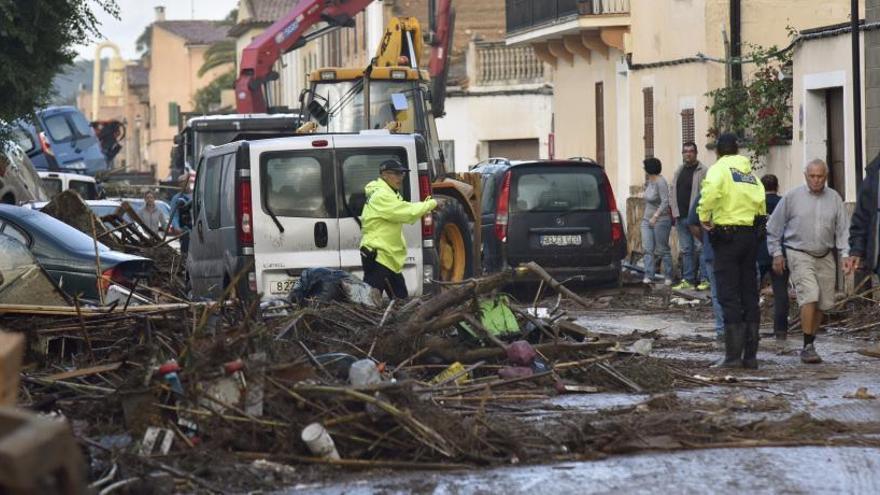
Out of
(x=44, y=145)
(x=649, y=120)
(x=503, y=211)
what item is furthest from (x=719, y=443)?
(x=44, y=145)

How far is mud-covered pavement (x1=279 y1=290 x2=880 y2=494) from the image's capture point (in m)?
8.91

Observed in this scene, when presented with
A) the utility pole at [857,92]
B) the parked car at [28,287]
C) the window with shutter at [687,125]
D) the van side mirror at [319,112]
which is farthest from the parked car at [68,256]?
the window with shutter at [687,125]

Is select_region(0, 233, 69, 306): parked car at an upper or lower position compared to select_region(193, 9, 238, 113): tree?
lower

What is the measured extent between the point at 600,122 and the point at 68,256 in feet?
74.8

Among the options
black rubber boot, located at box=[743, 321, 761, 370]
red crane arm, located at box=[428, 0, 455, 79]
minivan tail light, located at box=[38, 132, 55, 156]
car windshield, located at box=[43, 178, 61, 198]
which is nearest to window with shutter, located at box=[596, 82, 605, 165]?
red crane arm, located at box=[428, 0, 455, 79]

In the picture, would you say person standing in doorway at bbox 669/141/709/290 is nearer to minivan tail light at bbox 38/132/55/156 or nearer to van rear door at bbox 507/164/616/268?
van rear door at bbox 507/164/616/268

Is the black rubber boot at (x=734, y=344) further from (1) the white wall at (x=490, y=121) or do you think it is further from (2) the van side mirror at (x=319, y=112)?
(1) the white wall at (x=490, y=121)

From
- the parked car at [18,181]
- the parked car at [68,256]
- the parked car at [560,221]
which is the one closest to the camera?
the parked car at [68,256]

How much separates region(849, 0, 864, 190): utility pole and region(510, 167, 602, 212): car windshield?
3.36 meters

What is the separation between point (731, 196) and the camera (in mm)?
14562

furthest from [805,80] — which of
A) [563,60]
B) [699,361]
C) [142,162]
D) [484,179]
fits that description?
[142,162]

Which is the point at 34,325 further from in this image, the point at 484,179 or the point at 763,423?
the point at 484,179

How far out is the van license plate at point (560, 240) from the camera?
23406mm

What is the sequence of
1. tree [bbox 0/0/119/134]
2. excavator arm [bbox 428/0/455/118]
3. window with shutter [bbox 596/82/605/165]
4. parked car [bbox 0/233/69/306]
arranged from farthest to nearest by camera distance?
1. window with shutter [bbox 596/82/605/165]
2. excavator arm [bbox 428/0/455/118]
3. tree [bbox 0/0/119/134]
4. parked car [bbox 0/233/69/306]
